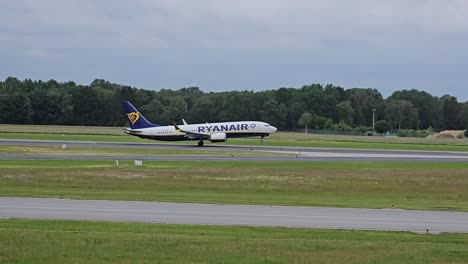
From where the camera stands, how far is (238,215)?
2306 cm

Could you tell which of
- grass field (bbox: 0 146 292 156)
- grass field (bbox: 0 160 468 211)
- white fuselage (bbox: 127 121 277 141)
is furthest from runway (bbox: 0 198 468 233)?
white fuselage (bbox: 127 121 277 141)

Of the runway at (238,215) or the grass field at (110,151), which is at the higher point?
the grass field at (110,151)

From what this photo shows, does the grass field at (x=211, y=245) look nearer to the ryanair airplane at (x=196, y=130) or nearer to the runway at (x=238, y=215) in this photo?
the runway at (x=238, y=215)

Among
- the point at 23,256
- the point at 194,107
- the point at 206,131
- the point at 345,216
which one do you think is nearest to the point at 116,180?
the point at 345,216

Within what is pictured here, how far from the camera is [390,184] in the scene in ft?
133

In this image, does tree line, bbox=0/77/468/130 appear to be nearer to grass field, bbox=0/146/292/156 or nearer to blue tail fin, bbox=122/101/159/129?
blue tail fin, bbox=122/101/159/129

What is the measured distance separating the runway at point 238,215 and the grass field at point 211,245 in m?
1.59

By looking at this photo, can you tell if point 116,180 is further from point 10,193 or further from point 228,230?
point 228,230

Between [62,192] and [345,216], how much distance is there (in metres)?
12.8

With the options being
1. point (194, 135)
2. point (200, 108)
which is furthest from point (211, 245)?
point (200, 108)

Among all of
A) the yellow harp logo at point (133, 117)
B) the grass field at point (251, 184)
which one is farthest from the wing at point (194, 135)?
the grass field at point (251, 184)

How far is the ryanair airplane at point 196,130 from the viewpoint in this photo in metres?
83.1

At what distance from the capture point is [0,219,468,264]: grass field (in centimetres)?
1473

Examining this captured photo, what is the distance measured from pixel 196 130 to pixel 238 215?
60387mm
